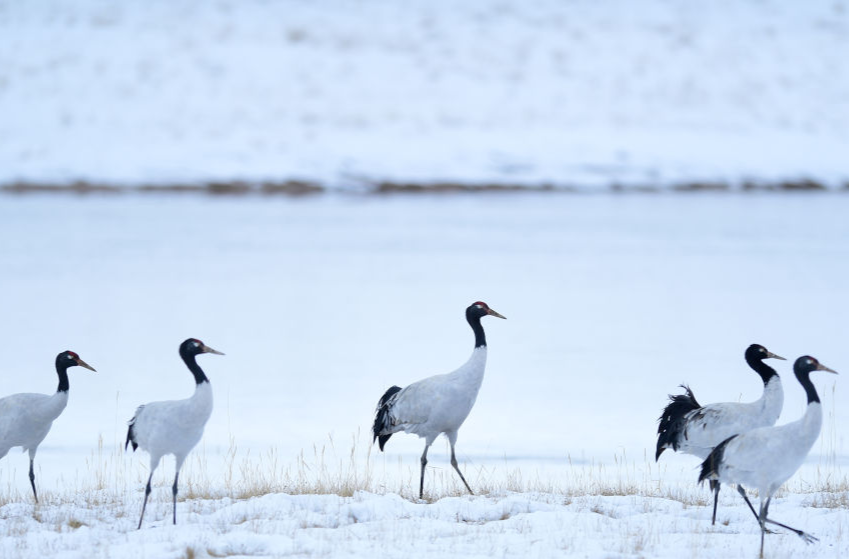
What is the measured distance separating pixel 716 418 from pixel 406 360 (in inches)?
303

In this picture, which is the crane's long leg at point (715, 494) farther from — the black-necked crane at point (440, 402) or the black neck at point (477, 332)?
the black neck at point (477, 332)

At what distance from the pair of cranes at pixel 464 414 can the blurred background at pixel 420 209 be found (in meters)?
1.86

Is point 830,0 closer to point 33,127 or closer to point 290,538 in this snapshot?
point 33,127

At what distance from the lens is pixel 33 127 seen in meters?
44.1

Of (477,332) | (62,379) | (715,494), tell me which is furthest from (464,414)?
(62,379)

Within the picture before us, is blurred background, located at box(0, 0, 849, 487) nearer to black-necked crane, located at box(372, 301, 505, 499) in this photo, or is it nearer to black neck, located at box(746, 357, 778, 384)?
black-necked crane, located at box(372, 301, 505, 499)

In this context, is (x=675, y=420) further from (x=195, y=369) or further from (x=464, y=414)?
(x=195, y=369)

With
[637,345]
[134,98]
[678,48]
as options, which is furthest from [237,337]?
[678,48]

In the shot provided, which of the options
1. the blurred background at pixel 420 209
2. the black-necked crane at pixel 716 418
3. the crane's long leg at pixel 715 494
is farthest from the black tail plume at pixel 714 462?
the blurred background at pixel 420 209

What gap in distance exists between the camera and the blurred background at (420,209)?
44.9 ft

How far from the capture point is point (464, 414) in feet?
28.0

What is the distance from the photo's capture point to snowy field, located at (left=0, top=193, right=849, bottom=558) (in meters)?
7.18

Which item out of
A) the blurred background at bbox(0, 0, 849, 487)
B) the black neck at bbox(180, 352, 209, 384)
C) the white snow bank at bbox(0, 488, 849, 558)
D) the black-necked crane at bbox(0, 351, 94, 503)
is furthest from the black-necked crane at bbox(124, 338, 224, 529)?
the blurred background at bbox(0, 0, 849, 487)

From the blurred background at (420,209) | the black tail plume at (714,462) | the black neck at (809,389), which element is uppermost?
the blurred background at (420,209)
